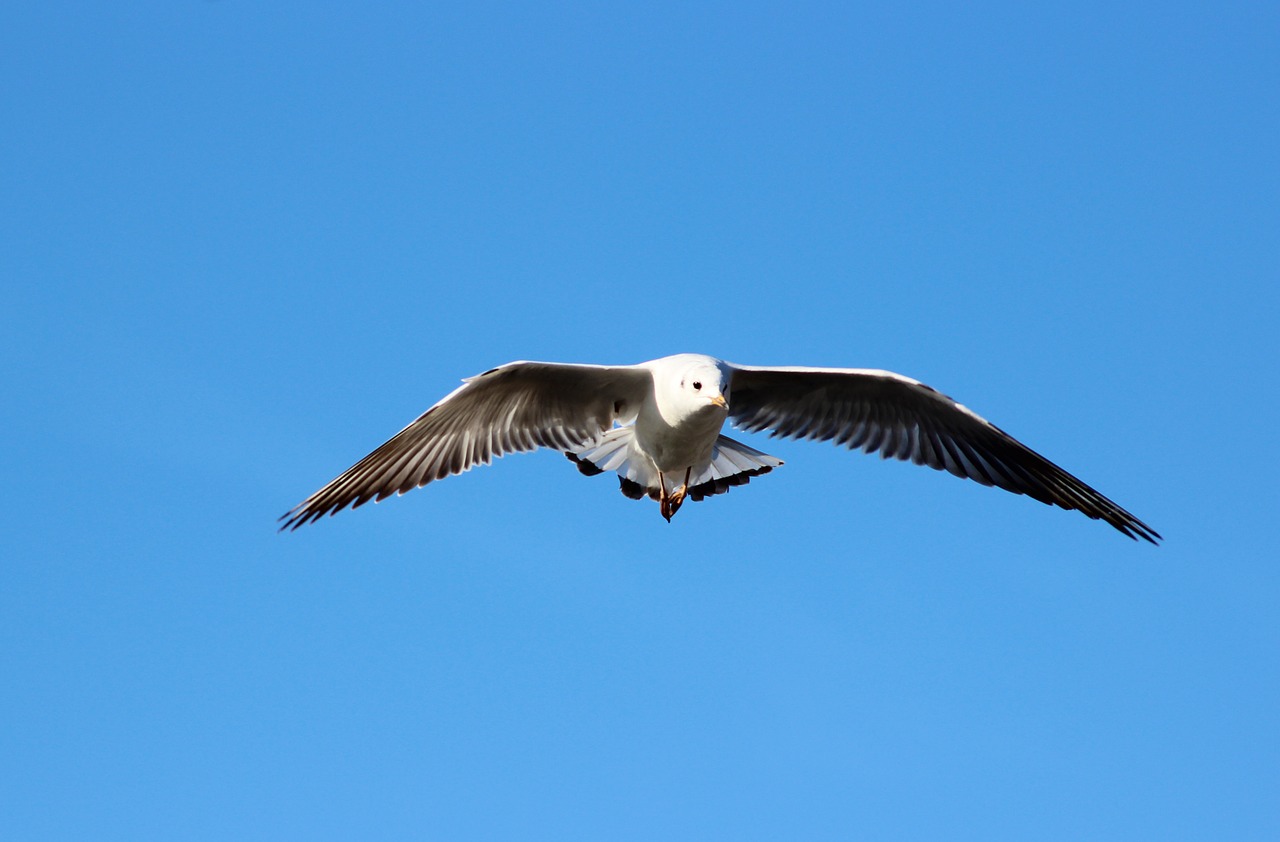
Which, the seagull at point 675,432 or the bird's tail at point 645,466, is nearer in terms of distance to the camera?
the seagull at point 675,432

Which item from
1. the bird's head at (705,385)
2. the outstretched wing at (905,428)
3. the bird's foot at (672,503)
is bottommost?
the bird's foot at (672,503)

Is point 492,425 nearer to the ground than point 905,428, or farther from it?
nearer to the ground

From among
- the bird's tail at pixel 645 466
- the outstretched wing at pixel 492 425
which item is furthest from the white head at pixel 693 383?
the bird's tail at pixel 645 466

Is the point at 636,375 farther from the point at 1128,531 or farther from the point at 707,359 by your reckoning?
the point at 1128,531

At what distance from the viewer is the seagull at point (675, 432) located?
10672 mm

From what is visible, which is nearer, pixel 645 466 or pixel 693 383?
pixel 693 383

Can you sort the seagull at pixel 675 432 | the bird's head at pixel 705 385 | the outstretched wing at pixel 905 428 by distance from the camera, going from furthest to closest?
the outstretched wing at pixel 905 428 < the seagull at pixel 675 432 < the bird's head at pixel 705 385

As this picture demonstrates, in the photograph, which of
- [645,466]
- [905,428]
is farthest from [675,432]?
[905,428]

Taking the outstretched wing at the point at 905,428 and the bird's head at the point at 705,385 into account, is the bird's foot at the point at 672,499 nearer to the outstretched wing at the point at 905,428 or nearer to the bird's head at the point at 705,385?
the outstretched wing at the point at 905,428

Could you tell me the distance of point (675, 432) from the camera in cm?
1046

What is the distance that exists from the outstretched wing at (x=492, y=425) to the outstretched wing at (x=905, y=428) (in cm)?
109

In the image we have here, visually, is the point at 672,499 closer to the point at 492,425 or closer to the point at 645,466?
the point at 645,466

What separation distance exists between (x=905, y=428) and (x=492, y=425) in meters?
3.45

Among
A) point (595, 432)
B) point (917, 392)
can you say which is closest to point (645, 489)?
point (595, 432)
